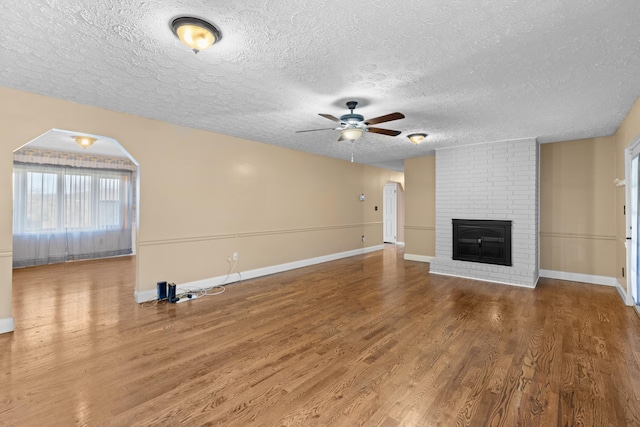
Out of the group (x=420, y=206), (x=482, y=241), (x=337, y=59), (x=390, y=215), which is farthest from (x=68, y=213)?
(x=390, y=215)

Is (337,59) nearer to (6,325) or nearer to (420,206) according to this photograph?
(6,325)

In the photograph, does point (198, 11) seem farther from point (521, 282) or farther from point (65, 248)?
point (65, 248)

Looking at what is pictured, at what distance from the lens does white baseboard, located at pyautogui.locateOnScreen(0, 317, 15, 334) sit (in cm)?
316

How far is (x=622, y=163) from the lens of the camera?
4.36 metres

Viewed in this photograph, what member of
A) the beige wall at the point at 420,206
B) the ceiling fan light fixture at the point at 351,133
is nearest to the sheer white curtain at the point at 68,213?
the ceiling fan light fixture at the point at 351,133

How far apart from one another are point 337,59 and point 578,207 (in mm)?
5491

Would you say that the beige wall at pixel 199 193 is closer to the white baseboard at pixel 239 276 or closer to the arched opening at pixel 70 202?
the white baseboard at pixel 239 276

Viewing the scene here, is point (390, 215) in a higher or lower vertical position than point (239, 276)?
higher

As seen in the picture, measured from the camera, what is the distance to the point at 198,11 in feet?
6.31

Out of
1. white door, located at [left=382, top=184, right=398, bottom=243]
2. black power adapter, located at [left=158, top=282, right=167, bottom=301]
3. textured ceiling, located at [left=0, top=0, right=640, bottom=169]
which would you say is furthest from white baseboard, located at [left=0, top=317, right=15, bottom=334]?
white door, located at [left=382, top=184, right=398, bottom=243]

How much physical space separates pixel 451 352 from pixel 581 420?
99 centimetres

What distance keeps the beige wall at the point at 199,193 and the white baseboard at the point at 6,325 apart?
0.31 feet

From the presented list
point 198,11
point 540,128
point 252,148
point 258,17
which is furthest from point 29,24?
point 540,128

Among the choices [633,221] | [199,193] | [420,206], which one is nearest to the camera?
[633,221]
